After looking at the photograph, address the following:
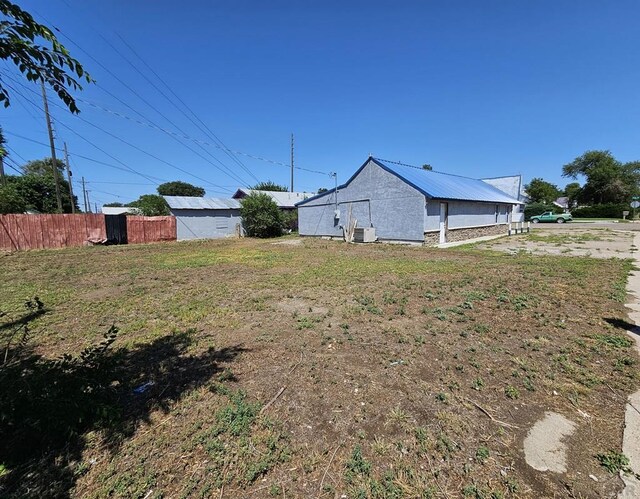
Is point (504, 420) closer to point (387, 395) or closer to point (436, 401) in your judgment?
point (436, 401)

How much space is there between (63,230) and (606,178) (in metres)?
70.2

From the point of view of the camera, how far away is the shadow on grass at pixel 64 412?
6.56 feet

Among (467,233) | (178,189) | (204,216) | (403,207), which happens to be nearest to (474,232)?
(467,233)

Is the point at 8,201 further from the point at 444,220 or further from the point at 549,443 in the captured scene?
the point at 549,443

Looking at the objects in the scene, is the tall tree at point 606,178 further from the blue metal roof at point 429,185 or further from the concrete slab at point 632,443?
the concrete slab at point 632,443

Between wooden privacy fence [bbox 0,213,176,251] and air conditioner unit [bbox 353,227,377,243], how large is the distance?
45.2ft

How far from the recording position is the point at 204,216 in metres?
23.0

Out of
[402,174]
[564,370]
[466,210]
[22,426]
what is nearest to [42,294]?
[22,426]

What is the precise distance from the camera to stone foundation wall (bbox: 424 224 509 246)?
15.6 m

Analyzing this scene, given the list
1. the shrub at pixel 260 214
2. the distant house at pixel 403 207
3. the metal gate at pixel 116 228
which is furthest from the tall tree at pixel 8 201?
the distant house at pixel 403 207

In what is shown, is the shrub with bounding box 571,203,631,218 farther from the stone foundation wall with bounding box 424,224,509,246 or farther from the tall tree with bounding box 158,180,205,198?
the tall tree with bounding box 158,180,205,198

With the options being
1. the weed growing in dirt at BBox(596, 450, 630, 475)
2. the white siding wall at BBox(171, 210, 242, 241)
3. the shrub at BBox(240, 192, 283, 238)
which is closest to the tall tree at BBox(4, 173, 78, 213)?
the white siding wall at BBox(171, 210, 242, 241)

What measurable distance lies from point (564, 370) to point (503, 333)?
1.00 metres

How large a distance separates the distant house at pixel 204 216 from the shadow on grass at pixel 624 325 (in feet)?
74.2
